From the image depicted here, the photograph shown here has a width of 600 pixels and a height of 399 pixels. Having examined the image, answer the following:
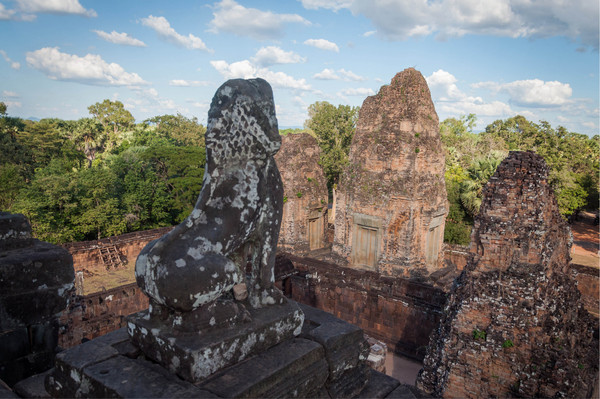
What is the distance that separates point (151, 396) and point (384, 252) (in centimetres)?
1311

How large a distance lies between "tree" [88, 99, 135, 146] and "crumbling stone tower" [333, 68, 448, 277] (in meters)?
31.5

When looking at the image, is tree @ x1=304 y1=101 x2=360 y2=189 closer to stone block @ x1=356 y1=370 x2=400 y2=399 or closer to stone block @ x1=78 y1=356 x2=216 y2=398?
stone block @ x1=356 y1=370 x2=400 y2=399

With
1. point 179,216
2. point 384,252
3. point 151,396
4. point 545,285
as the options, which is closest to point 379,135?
point 384,252

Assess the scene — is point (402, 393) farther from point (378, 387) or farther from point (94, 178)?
point (94, 178)

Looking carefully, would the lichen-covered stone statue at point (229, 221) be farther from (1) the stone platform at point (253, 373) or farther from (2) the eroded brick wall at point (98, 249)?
(2) the eroded brick wall at point (98, 249)

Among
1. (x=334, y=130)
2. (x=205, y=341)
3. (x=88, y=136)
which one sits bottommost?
(x=205, y=341)

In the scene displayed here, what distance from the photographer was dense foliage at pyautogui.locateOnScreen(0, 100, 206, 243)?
20859mm

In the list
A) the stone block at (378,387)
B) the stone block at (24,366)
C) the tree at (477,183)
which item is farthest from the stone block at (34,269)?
the tree at (477,183)

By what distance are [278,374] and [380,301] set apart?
890 cm

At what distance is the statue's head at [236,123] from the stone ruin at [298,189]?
47.3 ft

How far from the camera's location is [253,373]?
2971 mm

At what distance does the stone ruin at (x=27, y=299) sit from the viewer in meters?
3.89

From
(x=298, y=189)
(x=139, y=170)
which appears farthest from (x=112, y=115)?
(x=298, y=189)

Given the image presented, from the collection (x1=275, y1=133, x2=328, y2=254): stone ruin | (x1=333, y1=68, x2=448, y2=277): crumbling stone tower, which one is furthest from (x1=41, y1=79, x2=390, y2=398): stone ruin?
(x1=275, y1=133, x2=328, y2=254): stone ruin
